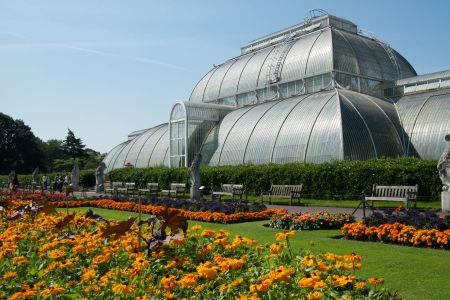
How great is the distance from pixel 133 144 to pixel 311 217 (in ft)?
132

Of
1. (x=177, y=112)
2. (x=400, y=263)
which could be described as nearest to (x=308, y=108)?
(x=177, y=112)

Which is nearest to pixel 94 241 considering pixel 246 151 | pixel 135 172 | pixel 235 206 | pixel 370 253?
pixel 370 253

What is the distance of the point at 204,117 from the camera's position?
4247 centimetres

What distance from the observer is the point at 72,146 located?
9438 cm

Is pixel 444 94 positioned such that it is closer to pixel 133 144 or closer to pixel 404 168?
pixel 404 168

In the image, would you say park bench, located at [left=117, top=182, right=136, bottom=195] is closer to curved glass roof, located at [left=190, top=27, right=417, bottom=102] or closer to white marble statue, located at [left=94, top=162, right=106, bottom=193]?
white marble statue, located at [left=94, top=162, right=106, bottom=193]

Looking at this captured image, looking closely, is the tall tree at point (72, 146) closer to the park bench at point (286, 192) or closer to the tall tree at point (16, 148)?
the tall tree at point (16, 148)

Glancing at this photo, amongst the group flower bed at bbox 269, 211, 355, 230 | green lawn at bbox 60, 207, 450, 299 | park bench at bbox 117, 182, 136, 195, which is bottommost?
green lawn at bbox 60, 207, 450, 299

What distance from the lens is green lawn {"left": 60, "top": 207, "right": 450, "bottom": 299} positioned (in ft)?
21.4

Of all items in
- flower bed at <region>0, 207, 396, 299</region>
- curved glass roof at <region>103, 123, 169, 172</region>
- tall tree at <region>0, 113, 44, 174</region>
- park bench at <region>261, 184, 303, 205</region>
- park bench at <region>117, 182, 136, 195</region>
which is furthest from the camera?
tall tree at <region>0, 113, 44, 174</region>

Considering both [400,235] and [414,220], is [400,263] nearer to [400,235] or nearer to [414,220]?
[400,235]

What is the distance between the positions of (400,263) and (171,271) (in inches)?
173

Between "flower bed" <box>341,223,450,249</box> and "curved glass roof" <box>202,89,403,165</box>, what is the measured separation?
17.9 m

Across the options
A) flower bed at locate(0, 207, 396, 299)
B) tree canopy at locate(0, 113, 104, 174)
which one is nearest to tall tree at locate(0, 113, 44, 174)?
tree canopy at locate(0, 113, 104, 174)
